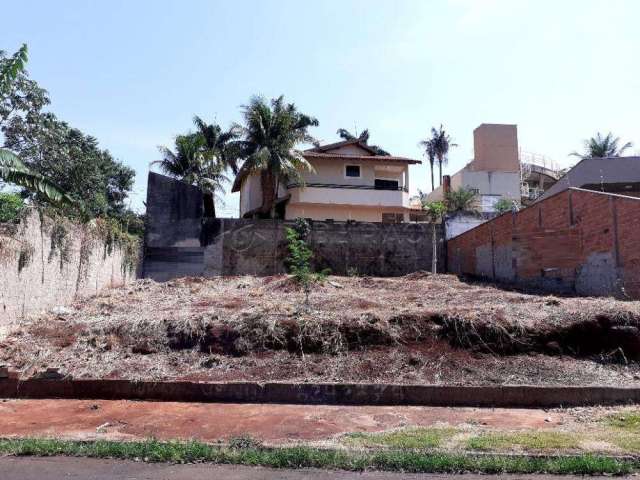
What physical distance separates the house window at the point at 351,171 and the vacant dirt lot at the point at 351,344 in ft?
72.4

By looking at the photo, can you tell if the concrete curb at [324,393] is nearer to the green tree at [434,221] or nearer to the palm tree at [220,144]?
the green tree at [434,221]

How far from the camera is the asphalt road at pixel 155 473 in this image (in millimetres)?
4582

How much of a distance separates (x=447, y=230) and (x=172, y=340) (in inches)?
626

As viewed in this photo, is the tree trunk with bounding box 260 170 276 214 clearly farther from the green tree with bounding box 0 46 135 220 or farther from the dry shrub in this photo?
the dry shrub

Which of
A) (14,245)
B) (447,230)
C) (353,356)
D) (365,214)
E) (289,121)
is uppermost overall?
(289,121)

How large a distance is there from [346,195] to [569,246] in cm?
1791

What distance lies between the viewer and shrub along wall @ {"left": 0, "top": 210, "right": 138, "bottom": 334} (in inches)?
373

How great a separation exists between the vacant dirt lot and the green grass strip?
2747 mm

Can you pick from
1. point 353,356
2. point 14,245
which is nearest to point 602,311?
point 353,356

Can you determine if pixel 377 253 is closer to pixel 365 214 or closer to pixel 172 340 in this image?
pixel 365 214

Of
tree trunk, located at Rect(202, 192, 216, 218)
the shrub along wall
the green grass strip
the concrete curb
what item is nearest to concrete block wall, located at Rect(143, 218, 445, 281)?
tree trunk, located at Rect(202, 192, 216, 218)

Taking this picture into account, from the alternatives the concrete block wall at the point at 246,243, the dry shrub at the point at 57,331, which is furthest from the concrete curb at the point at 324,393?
the concrete block wall at the point at 246,243

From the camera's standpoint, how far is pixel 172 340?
30.3 ft

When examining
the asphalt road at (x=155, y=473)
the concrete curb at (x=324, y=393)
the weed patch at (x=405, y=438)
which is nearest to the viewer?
the asphalt road at (x=155, y=473)
